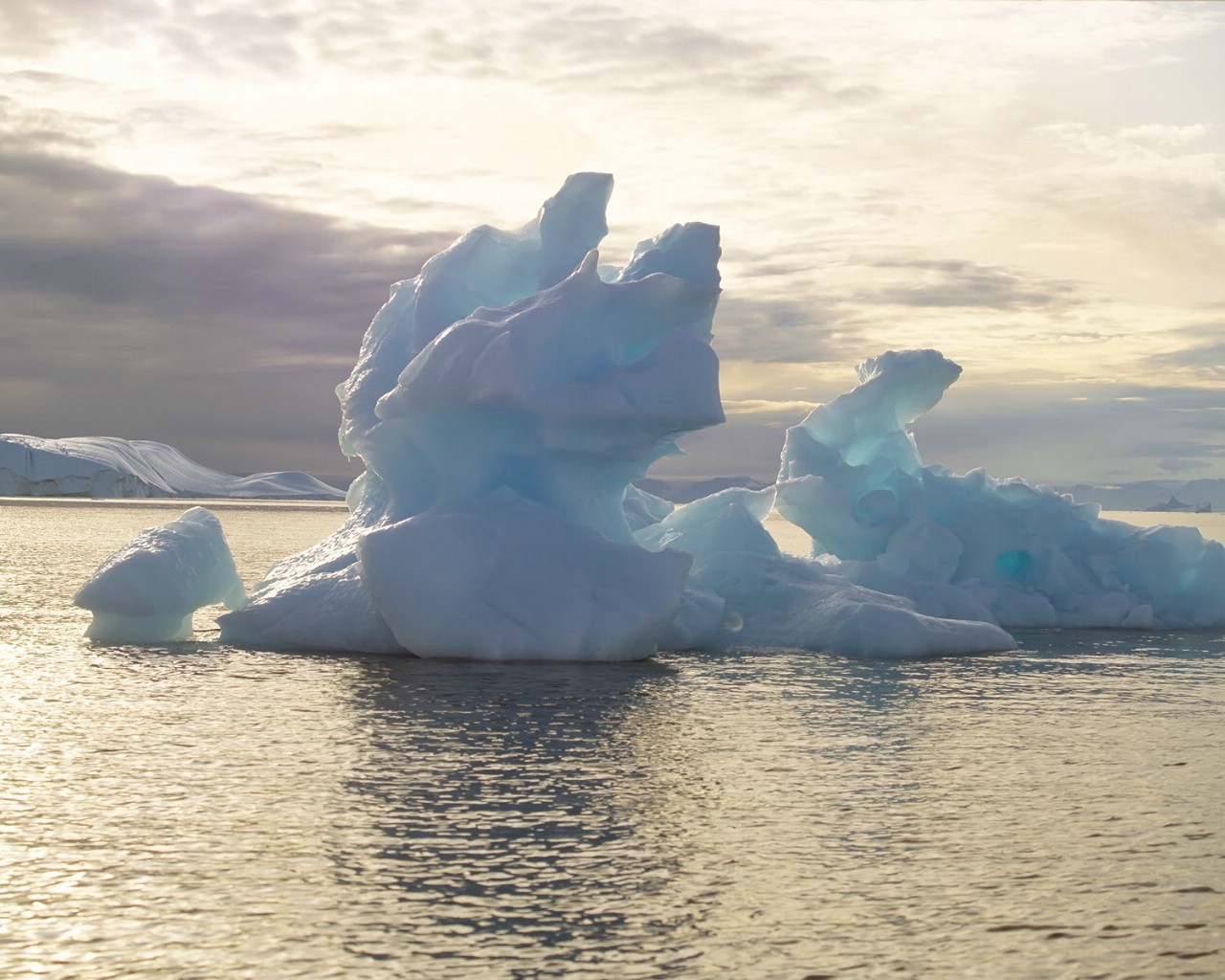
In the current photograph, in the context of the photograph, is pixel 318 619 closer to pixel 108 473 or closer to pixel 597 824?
pixel 597 824

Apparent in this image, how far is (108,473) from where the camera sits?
10719 cm

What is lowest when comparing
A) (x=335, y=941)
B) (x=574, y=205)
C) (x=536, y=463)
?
(x=335, y=941)

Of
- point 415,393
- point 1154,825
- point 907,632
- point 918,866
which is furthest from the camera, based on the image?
point 907,632

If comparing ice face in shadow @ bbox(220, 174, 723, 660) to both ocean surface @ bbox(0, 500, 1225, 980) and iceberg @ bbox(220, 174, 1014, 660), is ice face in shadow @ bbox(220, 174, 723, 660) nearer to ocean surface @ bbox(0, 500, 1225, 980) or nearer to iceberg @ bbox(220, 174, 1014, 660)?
iceberg @ bbox(220, 174, 1014, 660)

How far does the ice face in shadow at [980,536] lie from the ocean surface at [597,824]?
6.16 meters

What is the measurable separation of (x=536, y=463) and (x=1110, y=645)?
8175 millimetres

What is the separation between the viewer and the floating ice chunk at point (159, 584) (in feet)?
51.4

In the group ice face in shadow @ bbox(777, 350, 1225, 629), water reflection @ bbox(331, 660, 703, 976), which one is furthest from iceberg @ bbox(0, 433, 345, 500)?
water reflection @ bbox(331, 660, 703, 976)

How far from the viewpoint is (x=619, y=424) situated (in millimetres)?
15539

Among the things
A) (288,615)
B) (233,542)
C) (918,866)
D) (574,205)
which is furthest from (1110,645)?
(233,542)

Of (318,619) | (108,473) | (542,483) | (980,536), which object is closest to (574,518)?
(542,483)

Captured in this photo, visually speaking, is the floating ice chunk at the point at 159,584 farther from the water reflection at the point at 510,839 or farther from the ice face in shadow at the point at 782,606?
the ice face in shadow at the point at 782,606

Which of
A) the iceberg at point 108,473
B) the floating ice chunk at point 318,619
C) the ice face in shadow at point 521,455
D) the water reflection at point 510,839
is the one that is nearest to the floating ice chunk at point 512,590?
the ice face in shadow at point 521,455

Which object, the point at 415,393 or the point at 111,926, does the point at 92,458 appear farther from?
the point at 111,926
